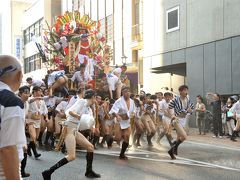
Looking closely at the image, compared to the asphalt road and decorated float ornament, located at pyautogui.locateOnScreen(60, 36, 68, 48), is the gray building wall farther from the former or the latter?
decorated float ornament, located at pyautogui.locateOnScreen(60, 36, 68, 48)

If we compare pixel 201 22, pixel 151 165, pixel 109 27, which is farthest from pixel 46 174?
pixel 109 27

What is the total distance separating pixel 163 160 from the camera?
1027 cm

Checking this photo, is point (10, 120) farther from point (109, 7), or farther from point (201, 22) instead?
point (109, 7)

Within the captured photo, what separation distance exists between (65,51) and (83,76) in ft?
3.48

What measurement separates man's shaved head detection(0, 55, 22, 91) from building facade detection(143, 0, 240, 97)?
55.6 feet

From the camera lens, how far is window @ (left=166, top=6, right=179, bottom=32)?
23.5m

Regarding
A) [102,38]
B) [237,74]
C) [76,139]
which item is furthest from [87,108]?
[237,74]

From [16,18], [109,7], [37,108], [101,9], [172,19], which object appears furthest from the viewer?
[16,18]

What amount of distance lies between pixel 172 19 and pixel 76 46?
12.5m

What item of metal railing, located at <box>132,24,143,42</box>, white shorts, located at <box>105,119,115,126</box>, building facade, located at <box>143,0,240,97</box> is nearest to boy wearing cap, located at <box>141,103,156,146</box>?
white shorts, located at <box>105,119,115,126</box>

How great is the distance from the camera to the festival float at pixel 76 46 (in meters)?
12.3

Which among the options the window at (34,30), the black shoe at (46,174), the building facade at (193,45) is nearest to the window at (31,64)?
the window at (34,30)

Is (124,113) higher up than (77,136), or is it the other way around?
(124,113)

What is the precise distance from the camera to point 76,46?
12.4 m
